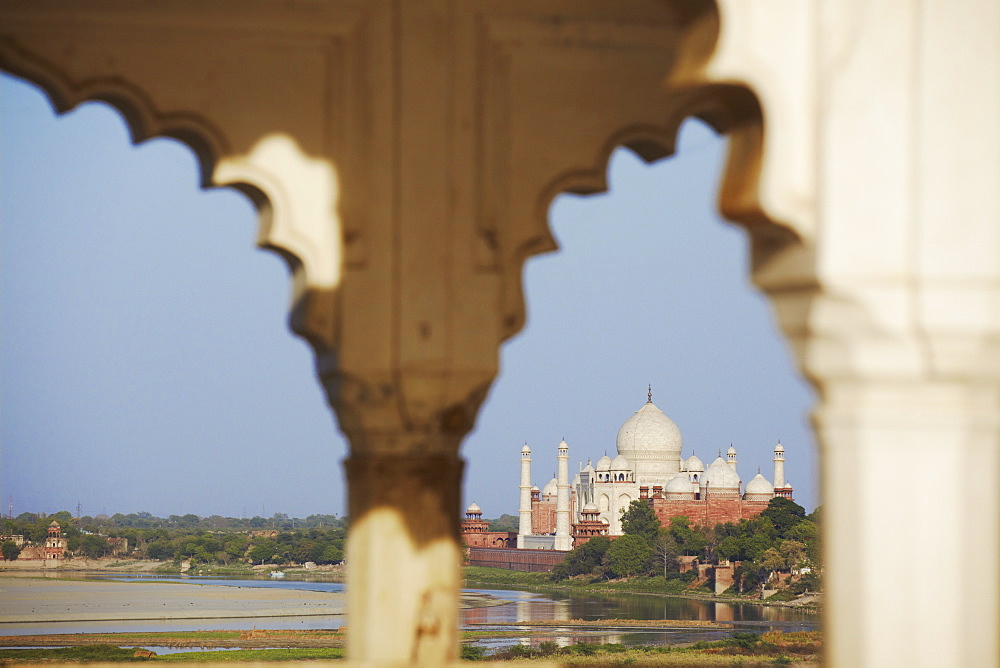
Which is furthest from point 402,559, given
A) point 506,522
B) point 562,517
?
point 506,522

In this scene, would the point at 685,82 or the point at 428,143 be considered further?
the point at 428,143

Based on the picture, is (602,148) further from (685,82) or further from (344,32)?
(685,82)

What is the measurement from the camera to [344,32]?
2982mm

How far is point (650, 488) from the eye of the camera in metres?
42.1

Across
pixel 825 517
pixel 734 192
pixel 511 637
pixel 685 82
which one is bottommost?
pixel 511 637

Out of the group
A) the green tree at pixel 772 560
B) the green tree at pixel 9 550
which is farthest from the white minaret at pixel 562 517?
the green tree at pixel 9 550

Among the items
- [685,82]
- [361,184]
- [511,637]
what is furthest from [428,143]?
[511,637]

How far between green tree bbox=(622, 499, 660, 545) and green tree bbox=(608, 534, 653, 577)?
0.23 m

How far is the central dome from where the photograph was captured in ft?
143

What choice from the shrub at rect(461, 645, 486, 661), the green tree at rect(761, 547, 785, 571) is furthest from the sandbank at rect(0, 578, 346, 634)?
the green tree at rect(761, 547, 785, 571)

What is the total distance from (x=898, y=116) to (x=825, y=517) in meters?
0.47

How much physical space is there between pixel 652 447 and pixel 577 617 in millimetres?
9189

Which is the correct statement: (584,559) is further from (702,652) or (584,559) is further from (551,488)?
(702,652)

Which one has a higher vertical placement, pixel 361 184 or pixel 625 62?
pixel 625 62
